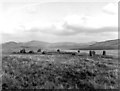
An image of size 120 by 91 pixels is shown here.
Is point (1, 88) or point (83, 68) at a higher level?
point (83, 68)

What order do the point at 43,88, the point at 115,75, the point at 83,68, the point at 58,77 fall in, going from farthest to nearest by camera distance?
the point at 83,68 < the point at 115,75 < the point at 58,77 < the point at 43,88

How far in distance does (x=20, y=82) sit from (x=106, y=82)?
350 inches

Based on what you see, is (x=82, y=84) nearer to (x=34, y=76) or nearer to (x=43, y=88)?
(x=43, y=88)

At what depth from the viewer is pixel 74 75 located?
17156mm

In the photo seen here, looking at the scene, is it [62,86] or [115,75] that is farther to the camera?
[115,75]

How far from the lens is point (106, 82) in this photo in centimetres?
1582

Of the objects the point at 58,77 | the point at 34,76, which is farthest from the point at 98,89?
the point at 34,76

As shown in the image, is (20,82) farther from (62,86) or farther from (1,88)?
(62,86)

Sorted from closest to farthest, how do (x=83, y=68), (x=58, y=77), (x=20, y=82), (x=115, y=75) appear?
(x=20, y=82), (x=58, y=77), (x=115, y=75), (x=83, y=68)

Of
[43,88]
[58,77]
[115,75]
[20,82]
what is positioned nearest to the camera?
[43,88]

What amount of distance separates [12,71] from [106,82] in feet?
35.2

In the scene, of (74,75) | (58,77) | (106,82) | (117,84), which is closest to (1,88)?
(58,77)

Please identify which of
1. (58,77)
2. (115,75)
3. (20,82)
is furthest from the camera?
(115,75)

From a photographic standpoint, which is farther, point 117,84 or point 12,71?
point 12,71
